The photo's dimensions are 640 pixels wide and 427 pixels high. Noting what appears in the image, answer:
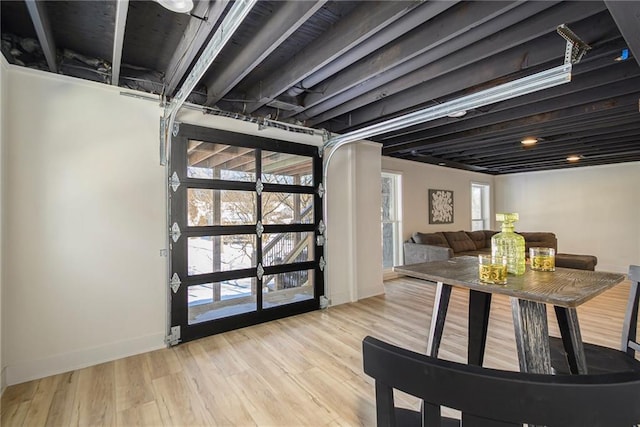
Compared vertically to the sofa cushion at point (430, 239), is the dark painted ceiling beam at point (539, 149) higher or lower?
higher

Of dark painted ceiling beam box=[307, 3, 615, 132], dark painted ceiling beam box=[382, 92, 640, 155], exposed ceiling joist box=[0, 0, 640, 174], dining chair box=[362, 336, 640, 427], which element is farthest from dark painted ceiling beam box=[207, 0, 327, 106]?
dark painted ceiling beam box=[382, 92, 640, 155]

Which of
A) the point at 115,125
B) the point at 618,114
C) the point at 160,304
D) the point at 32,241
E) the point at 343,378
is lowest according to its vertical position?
the point at 343,378

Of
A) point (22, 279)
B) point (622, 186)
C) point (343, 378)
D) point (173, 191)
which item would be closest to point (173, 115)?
point (173, 191)

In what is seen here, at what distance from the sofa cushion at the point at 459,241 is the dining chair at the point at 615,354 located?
4346 mm

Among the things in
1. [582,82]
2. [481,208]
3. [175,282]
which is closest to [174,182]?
[175,282]

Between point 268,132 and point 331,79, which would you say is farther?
point 268,132

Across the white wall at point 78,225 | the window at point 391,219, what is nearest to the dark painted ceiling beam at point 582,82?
the window at point 391,219

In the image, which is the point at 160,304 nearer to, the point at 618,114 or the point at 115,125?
the point at 115,125

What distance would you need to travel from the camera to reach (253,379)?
223 centimetres

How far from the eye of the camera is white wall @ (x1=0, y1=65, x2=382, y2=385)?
87.3 inches

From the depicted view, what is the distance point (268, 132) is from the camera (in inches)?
139

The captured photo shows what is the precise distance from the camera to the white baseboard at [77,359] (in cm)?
219

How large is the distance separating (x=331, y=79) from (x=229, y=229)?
6.36 ft

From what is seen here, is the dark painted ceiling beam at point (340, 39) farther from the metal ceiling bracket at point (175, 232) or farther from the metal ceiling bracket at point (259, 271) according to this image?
the metal ceiling bracket at point (259, 271)
